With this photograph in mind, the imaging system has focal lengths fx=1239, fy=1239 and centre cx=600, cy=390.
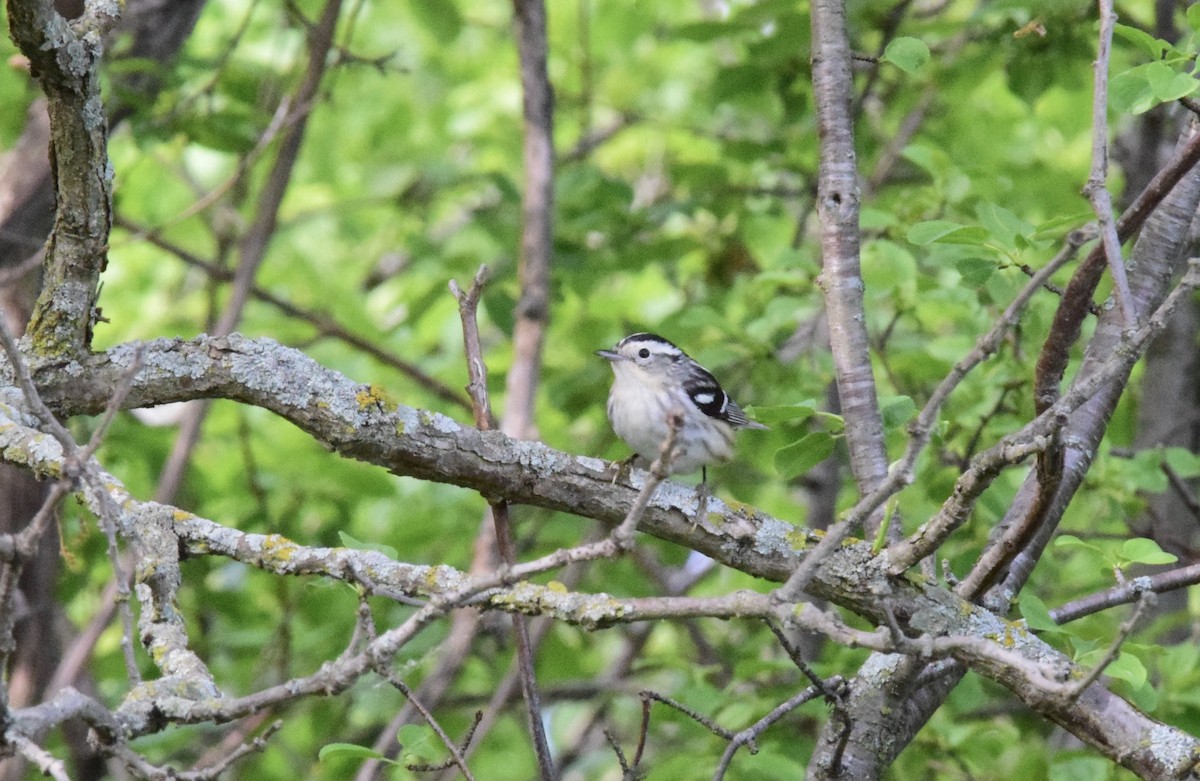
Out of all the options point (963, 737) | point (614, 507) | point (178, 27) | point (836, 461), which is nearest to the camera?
point (614, 507)

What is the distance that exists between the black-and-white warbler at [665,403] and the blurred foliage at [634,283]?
16 cm

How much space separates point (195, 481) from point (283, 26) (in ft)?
9.80

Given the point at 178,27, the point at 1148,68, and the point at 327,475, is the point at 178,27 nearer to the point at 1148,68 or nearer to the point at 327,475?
the point at 327,475

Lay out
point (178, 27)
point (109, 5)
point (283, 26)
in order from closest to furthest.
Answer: point (109, 5) → point (178, 27) → point (283, 26)

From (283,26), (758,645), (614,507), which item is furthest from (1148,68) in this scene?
(283,26)

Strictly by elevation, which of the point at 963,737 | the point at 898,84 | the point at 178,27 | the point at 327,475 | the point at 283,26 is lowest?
the point at 963,737

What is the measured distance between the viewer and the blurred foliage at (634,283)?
452 cm

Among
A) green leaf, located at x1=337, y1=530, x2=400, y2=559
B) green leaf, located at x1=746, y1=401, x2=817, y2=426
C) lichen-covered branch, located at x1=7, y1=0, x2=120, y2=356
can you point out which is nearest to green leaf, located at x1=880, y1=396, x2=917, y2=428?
green leaf, located at x1=746, y1=401, x2=817, y2=426

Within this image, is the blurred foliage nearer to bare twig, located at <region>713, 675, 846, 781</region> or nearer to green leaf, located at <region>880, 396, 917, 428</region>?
green leaf, located at <region>880, 396, 917, 428</region>

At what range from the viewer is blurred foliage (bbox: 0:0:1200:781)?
452 cm

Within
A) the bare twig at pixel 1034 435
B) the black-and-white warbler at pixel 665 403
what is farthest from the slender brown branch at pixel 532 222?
the bare twig at pixel 1034 435

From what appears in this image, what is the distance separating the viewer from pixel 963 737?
4500mm

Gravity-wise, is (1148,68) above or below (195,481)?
below

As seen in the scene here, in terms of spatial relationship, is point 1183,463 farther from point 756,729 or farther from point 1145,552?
point 756,729
